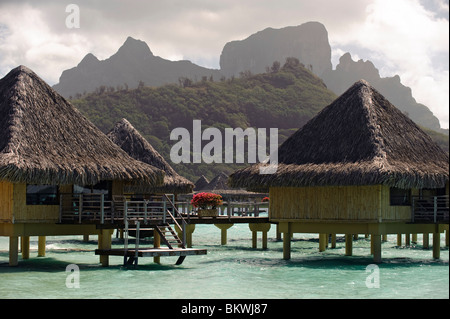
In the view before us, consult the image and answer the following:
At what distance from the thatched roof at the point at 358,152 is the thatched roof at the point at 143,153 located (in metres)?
7.28

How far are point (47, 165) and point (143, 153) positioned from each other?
38.7ft

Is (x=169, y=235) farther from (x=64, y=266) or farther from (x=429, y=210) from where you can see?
(x=429, y=210)

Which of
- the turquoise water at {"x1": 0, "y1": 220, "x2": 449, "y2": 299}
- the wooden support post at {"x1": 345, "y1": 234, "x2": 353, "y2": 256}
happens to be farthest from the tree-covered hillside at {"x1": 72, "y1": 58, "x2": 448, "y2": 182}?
the turquoise water at {"x1": 0, "y1": 220, "x2": 449, "y2": 299}

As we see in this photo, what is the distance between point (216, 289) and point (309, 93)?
103 meters

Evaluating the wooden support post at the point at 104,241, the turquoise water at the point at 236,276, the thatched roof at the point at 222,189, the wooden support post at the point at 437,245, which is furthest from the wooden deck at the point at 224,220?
the thatched roof at the point at 222,189

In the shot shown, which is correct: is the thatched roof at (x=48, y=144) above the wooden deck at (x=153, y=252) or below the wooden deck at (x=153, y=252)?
above

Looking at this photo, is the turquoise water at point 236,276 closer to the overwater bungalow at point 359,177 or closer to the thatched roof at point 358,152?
the overwater bungalow at point 359,177

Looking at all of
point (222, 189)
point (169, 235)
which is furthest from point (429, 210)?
point (222, 189)

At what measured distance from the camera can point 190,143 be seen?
104312 millimetres

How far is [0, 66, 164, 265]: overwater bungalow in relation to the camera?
803 inches

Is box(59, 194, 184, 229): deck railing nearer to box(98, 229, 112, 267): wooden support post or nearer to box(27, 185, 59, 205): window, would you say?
box(27, 185, 59, 205): window

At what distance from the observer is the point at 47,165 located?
67.1 feet

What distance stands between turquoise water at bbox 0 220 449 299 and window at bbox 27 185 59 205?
1959mm

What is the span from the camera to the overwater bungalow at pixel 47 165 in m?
20.4
